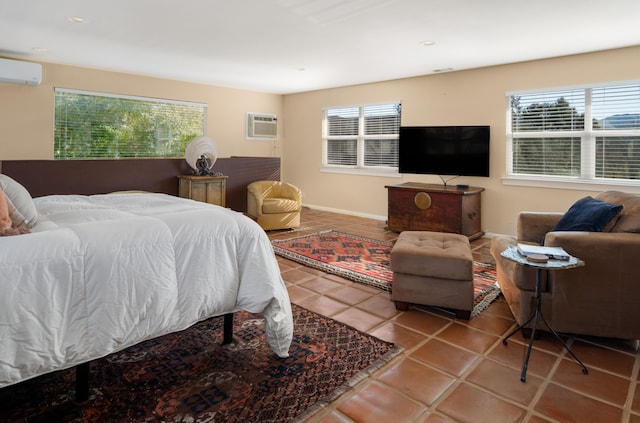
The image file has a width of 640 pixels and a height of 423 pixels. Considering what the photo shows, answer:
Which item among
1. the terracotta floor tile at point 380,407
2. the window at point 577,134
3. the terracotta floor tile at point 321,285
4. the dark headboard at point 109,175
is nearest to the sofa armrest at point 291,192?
the dark headboard at point 109,175

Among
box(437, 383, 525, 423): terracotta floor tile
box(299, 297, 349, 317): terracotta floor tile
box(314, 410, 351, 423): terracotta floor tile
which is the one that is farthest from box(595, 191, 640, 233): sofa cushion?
box(314, 410, 351, 423): terracotta floor tile

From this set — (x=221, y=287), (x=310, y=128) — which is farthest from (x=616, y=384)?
(x=310, y=128)

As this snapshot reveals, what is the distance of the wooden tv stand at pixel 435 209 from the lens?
509cm

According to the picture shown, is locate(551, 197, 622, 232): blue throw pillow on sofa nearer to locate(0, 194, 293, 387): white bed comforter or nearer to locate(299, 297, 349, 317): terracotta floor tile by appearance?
locate(299, 297, 349, 317): terracotta floor tile

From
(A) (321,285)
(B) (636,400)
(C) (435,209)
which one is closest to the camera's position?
(B) (636,400)

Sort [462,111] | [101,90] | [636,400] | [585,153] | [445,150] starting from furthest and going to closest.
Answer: [101,90] → [462,111] → [445,150] → [585,153] → [636,400]

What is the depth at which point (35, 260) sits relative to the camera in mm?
1512

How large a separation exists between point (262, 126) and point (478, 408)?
272 inches

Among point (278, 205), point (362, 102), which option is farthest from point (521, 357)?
point (362, 102)

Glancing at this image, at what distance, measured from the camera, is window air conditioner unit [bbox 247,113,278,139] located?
7734mm

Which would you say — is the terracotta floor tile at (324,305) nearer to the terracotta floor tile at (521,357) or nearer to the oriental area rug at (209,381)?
the oriental area rug at (209,381)

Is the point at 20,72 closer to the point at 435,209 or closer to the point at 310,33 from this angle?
the point at 310,33

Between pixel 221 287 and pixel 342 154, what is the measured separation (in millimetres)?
5681

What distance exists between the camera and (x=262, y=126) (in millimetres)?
7914
